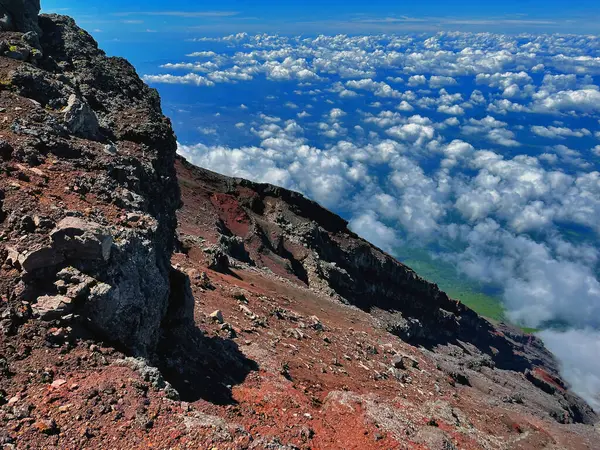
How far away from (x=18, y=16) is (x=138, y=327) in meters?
19.4

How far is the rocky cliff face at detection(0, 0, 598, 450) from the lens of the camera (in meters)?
9.21

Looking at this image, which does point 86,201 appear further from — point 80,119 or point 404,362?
point 404,362

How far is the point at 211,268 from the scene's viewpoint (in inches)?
1188

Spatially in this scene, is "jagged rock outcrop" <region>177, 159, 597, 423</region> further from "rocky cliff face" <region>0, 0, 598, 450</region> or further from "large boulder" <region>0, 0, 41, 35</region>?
"large boulder" <region>0, 0, 41, 35</region>

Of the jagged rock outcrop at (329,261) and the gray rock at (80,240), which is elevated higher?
the jagged rock outcrop at (329,261)

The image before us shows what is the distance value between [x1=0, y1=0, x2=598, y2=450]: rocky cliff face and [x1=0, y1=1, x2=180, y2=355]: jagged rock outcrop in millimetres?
49

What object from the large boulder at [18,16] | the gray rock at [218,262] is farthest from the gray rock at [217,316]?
the large boulder at [18,16]

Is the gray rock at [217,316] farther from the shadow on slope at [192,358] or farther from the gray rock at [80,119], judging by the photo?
the gray rock at [80,119]

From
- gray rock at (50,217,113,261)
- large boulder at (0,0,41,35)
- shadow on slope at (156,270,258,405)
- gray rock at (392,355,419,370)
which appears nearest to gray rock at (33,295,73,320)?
gray rock at (50,217,113,261)

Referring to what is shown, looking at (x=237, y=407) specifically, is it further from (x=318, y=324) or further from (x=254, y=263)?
(x=254, y=263)

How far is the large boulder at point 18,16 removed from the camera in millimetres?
20609

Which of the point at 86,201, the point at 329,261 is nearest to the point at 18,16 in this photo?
the point at 86,201

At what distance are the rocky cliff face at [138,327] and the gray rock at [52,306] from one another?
0.03 meters

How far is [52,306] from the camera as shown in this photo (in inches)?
380
